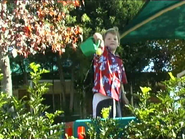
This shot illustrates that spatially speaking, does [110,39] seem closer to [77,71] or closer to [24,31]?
[24,31]

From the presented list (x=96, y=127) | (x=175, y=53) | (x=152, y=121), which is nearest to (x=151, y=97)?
(x=152, y=121)

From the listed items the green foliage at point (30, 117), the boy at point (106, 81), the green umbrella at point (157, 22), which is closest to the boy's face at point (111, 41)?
the boy at point (106, 81)

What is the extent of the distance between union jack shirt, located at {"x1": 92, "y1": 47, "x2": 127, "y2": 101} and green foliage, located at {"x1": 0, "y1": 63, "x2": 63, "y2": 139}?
9.23 feet

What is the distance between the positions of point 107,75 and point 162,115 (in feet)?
9.80

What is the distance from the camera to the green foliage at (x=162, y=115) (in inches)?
71.4

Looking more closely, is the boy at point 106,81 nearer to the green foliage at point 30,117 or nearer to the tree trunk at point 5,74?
the tree trunk at point 5,74

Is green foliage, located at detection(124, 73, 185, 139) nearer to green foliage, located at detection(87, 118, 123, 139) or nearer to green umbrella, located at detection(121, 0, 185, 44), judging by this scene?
green foliage, located at detection(87, 118, 123, 139)

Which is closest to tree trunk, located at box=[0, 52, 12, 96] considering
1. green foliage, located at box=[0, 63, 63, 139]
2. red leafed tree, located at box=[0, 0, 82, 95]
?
red leafed tree, located at box=[0, 0, 82, 95]

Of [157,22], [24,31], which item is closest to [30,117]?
[157,22]

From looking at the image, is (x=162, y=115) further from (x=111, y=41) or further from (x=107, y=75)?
(x=111, y=41)

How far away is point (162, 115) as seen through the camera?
72.6 inches

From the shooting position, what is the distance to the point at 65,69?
1852 centimetres

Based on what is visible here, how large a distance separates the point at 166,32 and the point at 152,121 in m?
4.63

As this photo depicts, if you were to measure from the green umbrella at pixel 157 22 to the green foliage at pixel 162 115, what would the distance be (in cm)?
310
